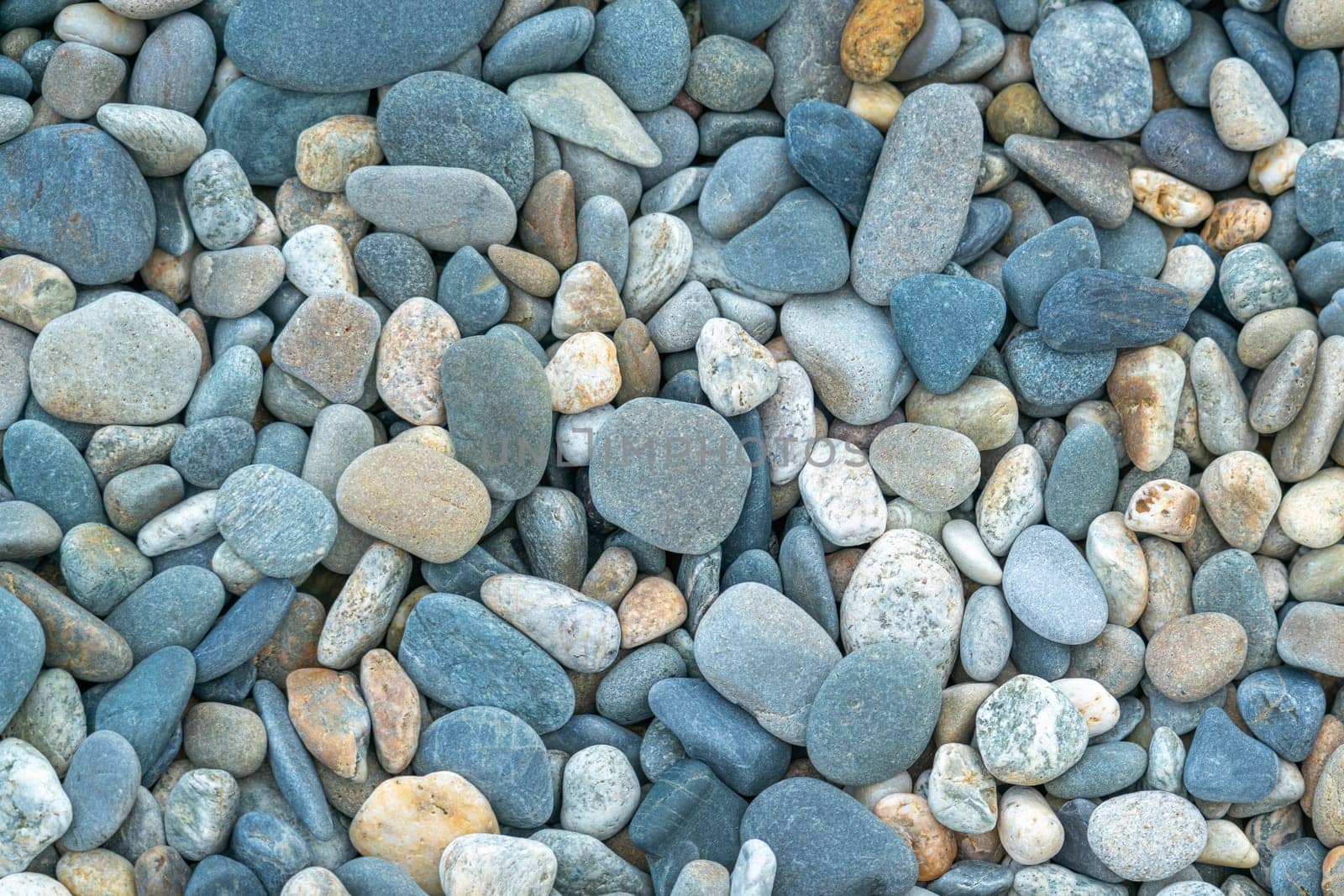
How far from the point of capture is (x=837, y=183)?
1779 millimetres

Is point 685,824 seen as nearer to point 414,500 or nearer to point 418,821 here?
point 418,821

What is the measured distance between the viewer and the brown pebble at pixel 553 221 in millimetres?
1766

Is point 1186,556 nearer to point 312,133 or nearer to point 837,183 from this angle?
point 837,183

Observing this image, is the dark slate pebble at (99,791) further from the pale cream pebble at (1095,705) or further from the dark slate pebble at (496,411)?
the pale cream pebble at (1095,705)

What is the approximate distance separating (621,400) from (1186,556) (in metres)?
0.98

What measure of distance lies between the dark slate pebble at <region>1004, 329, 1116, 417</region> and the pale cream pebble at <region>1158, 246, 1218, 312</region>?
7.6 inches

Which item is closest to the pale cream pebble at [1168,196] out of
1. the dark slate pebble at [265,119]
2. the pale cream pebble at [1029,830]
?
the pale cream pebble at [1029,830]

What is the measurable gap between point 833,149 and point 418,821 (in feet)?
4.08

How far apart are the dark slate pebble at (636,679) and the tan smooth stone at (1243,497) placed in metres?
0.91

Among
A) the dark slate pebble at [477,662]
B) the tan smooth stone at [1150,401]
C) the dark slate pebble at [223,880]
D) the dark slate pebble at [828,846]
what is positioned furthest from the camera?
the tan smooth stone at [1150,401]

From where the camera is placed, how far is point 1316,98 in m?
1.77

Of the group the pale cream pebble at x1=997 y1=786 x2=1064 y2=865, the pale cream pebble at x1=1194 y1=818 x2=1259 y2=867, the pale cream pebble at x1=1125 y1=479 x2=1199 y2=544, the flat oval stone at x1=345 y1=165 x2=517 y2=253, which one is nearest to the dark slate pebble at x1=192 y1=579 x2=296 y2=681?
the flat oval stone at x1=345 y1=165 x2=517 y2=253

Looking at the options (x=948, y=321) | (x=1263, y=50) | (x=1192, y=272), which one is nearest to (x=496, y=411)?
(x=948, y=321)

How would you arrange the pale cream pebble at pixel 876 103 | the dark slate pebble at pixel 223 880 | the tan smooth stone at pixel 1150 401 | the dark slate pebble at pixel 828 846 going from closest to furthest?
the dark slate pebble at pixel 223 880 < the dark slate pebble at pixel 828 846 < the tan smooth stone at pixel 1150 401 < the pale cream pebble at pixel 876 103
